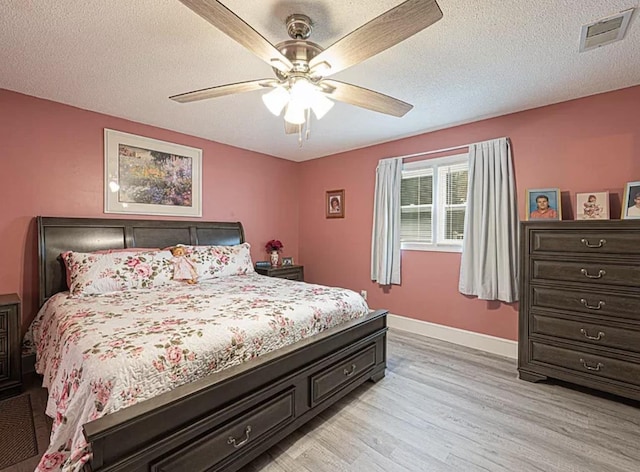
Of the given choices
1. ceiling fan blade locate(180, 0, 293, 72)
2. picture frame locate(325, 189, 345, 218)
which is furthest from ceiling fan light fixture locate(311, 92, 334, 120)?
picture frame locate(325, 189, 345, 218)

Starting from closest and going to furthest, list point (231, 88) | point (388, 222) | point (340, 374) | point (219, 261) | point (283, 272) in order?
point (231, 88) < point (340, 374) < point (219, 261) < point (388, 222) < point (283, 272)

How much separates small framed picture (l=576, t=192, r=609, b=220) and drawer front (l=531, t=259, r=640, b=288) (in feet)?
1.56

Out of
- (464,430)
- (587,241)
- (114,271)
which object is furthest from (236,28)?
(587,241)

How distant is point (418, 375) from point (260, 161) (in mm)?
3534

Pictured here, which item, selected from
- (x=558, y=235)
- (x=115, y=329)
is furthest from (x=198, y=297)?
(x=558, y=235)

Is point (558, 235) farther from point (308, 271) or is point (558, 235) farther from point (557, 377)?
point (308, 271)

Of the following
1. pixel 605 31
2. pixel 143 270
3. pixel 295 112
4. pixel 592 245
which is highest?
pixel 605 31

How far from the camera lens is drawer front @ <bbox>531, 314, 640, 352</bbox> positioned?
7.27 feet

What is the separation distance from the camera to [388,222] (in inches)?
157

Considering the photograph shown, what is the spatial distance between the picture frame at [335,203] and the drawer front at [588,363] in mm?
2845

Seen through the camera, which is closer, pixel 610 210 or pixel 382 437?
pixel 382 437

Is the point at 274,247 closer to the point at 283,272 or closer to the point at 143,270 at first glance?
the point at 283,272

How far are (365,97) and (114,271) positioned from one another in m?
2.45

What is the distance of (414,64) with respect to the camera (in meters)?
2.21
